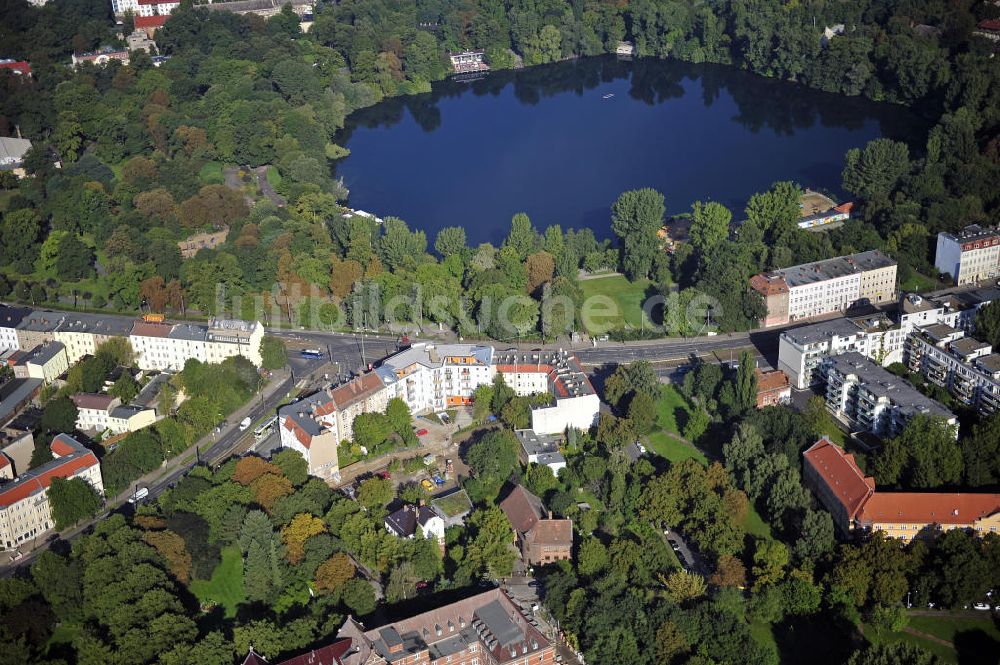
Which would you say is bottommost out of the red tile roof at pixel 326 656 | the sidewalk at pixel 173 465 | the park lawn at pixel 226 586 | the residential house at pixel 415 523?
the park lawn at pixel 226 586

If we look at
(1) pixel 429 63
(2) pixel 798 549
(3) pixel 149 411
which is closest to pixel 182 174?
(3) pixel 149 411

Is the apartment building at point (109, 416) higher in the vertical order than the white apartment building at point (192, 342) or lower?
lower

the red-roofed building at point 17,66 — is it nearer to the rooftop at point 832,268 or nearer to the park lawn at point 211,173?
the park lawn at point 211,173

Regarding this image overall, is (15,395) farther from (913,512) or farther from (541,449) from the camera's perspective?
(913,512)

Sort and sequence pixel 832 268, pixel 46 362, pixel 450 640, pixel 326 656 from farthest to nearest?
pixel 832 268 < pixel 46 362 < pixel 450 640 < pixel 326 656

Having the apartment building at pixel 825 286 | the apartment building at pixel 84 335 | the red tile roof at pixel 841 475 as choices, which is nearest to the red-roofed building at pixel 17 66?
the apartment building at pixel 84 335

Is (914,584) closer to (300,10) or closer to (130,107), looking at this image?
(130,107)

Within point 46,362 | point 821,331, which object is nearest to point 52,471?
Answer: point 46,362

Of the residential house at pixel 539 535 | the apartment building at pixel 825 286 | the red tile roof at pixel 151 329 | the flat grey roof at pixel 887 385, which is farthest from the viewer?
the apartment building at pixel 825 286
